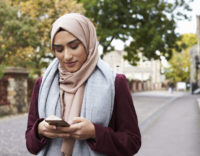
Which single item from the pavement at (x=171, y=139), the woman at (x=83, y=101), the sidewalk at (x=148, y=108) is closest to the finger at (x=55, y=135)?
the woman at (x=83, y=101)

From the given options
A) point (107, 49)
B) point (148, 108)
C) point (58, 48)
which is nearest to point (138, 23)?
point (107, 49)

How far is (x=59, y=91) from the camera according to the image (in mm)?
1896

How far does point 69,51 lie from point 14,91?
1282cm

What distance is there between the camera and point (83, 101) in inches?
71.2

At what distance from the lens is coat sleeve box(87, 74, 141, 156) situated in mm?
1759

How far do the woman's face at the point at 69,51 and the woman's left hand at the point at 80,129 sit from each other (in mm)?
313

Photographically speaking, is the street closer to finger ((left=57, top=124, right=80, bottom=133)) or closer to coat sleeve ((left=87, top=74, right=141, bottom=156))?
coat sleeve ((left=87, top=74, right=141, bottom=156))

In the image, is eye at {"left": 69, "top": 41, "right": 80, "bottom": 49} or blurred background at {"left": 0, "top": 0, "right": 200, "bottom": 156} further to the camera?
blurred background at {"left": 0, "top": 0, "right": 200, "bottom": 156}

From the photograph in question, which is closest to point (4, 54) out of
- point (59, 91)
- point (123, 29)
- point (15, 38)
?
point (15, 38)

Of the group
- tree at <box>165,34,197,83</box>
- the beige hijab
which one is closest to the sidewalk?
the beige hijab

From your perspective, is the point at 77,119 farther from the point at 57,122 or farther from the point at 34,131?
the point at 34,131

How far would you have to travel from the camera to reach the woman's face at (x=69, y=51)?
1773mm

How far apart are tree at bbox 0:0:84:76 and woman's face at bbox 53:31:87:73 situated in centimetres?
1454

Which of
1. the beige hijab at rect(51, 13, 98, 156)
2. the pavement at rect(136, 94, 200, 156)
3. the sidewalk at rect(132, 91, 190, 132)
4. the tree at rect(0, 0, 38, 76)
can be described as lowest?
the sidewalk at rect(132, 91, 190, 132)
